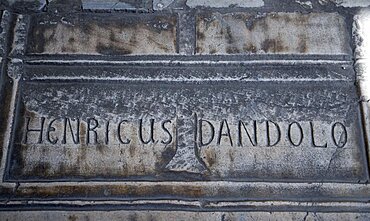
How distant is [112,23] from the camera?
105 inches

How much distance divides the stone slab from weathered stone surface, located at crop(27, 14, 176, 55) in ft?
0.37

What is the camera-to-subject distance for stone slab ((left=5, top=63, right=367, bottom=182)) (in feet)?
7.76

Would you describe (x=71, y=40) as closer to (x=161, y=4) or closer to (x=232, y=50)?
(x=161, y=4)

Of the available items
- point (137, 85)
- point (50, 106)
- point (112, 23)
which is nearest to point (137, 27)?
point (112, 23)

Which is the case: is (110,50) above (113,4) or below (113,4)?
below

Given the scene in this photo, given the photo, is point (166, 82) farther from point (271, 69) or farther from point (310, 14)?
point (310, 14)

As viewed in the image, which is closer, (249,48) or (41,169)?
(41,169)

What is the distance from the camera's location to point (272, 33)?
2633 millimetres

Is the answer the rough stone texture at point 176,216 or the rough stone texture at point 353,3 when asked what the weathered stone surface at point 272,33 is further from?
the rough stone texture at point 176,216

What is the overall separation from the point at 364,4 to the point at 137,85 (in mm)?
1329

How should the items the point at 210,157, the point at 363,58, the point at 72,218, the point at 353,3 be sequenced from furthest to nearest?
the point at 353,3 < the point at 363,58 < the point at 210,157 < the point at 72,218

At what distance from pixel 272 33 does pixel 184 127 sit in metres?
0.72

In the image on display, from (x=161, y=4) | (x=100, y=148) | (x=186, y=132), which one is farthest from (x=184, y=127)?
(x=161, y=4)

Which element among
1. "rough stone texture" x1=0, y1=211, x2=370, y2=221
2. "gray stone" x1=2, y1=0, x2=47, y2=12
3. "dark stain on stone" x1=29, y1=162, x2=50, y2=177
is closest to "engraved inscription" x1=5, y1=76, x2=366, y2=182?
"dark stain on stone" x1=29, y1=162, x2=50, y2=177
